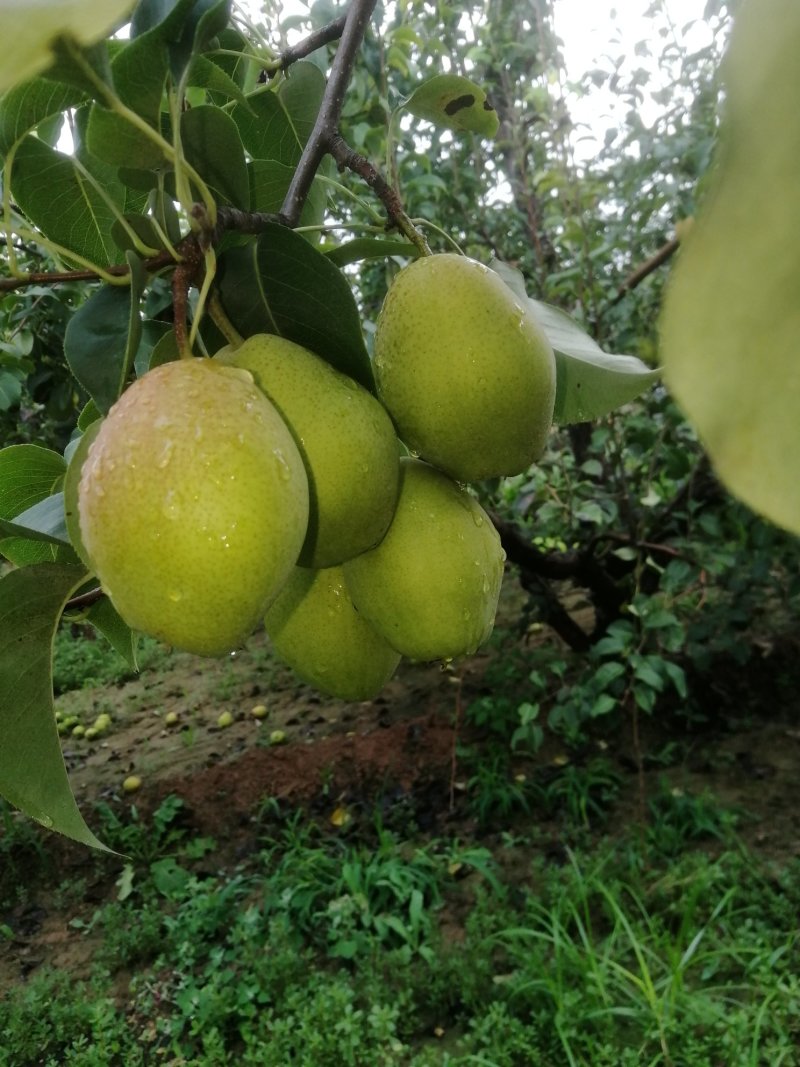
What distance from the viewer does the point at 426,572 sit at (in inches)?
32.8

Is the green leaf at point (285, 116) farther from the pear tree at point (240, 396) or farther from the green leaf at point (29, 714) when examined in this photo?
the green leaf at point (29, 714)

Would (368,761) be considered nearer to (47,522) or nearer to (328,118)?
(47,522)

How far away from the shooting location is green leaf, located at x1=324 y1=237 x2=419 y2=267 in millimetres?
844

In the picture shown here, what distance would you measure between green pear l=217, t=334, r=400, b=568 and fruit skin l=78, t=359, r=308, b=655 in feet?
0.33

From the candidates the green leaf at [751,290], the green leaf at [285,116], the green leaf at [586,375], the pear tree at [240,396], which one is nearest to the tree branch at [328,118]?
the pear tree at [240,396]

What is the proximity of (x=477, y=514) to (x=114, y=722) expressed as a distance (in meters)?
4.59

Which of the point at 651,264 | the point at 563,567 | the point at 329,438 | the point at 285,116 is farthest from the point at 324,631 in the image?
the point at 563,567

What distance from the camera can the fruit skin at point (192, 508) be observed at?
57 centimetres

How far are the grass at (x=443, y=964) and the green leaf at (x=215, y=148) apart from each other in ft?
7.00

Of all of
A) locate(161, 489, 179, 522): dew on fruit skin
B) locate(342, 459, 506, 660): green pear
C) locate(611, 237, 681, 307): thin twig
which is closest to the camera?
locate(161, 489, 179, 522): dew on fruit skin

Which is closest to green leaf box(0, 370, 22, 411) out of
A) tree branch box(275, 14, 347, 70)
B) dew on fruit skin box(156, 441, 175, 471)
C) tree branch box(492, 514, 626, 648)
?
tree branch box(492, 514, 626, 648)

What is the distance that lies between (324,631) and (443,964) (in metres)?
2.13

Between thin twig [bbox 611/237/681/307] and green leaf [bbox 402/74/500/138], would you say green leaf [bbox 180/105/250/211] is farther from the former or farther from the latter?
thin twig [bbox 611/237/681/307]

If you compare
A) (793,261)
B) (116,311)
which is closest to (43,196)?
(116,311)
